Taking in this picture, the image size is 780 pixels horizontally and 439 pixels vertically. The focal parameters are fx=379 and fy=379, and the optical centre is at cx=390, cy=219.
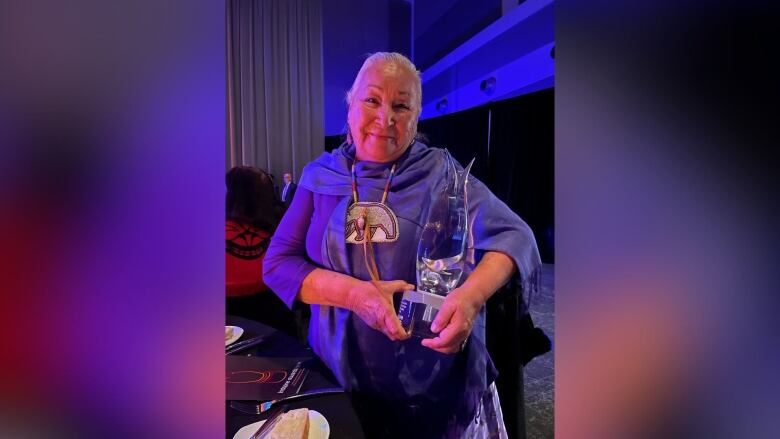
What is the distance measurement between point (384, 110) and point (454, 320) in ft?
1.40

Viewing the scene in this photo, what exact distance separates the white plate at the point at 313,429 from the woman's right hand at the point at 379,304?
0.19 meters

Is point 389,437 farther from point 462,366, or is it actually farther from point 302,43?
point 302,43

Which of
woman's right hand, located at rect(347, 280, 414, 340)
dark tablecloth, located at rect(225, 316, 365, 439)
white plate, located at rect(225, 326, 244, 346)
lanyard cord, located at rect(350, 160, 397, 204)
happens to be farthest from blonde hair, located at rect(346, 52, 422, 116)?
white plate, located at rect(225, 326, 244, 346)

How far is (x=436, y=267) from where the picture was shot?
714 mm

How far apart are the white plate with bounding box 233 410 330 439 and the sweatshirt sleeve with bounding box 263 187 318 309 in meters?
0.28

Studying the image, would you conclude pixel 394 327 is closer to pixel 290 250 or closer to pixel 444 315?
pixel 444 315

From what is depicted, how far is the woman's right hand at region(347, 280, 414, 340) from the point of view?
73cm

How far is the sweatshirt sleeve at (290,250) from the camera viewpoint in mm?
850

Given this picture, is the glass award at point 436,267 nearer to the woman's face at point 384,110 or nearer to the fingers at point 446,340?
the fingers at point 446,340
